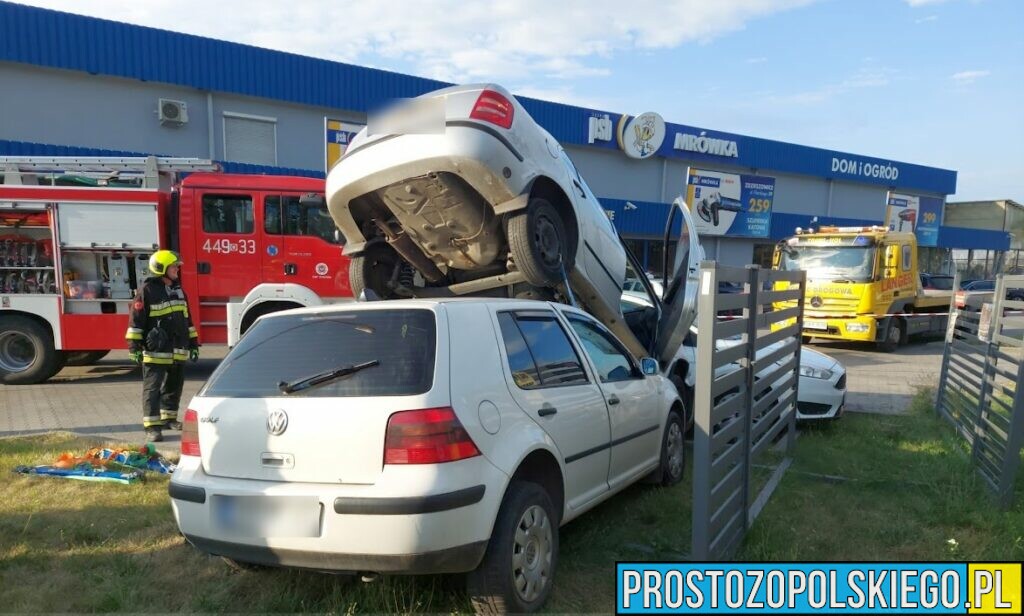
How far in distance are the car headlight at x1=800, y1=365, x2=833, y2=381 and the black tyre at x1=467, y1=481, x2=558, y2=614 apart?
4.63 metres

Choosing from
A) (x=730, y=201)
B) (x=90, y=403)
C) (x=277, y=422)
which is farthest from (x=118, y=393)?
(x=730, y=201)

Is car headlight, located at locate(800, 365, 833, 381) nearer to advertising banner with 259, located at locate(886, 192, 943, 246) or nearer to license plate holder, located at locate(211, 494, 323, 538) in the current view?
license plate holder, located at locate(211, 494, 323, 538)

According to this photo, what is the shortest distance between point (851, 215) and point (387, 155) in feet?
113

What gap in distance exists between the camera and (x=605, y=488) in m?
3.95

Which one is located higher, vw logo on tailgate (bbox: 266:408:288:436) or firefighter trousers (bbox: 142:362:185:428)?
vw logo on tailgate (bbox: 266:408:288:436)

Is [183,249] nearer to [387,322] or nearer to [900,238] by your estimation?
[387,322]

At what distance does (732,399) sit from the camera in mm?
3752

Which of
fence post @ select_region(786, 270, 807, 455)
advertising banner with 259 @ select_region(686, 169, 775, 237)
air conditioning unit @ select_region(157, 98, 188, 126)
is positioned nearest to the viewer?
fence post @ select_region(786, 270, 807, 455)

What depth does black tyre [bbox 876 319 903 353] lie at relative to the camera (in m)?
13.9

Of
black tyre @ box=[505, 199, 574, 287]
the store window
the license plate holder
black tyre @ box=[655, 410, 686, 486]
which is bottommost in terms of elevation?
black tyre @ box=[655, 410, 686, 486]

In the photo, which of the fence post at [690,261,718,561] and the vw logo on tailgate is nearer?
the vw logo on tailgate

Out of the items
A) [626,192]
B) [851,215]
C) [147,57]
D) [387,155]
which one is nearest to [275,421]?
[387,155]

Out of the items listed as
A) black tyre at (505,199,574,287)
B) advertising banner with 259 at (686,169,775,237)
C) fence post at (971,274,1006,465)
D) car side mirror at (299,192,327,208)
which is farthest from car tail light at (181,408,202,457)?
advertising banner with 259 at (686,169,775,237)

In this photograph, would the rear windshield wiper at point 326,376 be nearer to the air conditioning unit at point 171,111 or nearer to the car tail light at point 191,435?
the car tail light at point 191,435
